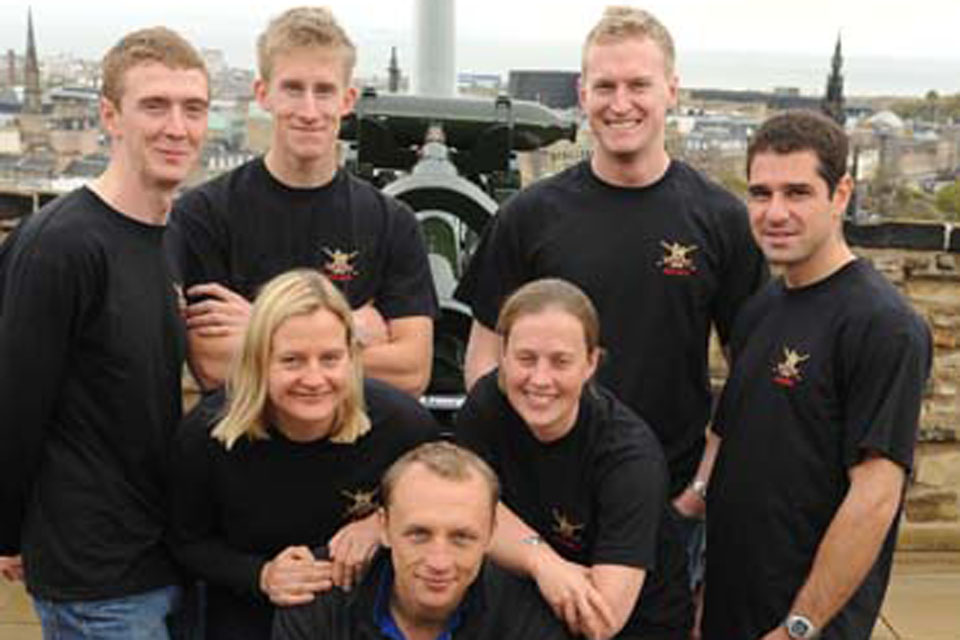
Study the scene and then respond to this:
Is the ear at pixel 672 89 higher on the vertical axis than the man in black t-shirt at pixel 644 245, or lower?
higher

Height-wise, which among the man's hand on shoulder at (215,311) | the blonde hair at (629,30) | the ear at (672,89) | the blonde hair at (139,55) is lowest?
the man's hand on shoulder at (215,311)

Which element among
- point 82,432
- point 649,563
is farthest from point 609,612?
point 82,432

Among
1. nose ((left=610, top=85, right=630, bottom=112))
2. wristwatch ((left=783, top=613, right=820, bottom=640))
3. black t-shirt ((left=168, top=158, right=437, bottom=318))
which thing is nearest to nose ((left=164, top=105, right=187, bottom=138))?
black t-shirt ((left=168, top=158, right=437, bottom=318))

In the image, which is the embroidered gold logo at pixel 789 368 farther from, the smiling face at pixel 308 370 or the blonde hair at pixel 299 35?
the blonde hair at pixel 299 35

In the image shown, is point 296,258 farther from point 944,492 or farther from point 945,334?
point 944,492

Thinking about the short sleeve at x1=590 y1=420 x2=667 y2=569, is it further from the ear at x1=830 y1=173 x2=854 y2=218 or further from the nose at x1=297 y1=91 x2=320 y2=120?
the nose at x1=297 y1=91 x2=320 y2=120

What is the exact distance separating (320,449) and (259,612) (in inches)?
13.3

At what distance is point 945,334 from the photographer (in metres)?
4.46

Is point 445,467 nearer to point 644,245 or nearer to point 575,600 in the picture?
point 575,600

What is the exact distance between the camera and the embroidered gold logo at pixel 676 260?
2.56 m

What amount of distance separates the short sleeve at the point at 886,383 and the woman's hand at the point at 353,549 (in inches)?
32.6

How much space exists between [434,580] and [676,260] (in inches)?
36.7

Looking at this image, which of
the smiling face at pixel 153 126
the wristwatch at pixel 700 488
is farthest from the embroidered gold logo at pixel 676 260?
the smiling face at pixel 153 126

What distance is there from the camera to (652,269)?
255 cm
